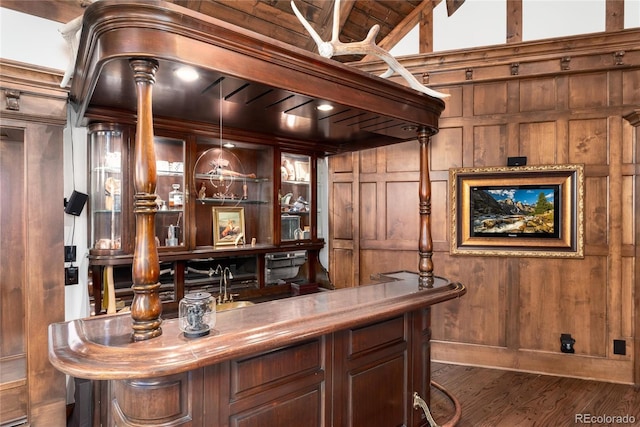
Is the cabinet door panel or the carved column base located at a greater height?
the carved column base

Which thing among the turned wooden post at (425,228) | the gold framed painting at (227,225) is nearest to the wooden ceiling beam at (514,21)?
the turned wooden post at (425,228)

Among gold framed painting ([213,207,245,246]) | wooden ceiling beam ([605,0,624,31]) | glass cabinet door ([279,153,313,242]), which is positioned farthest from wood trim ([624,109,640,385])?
gold framed painting ([213,207,245,246])

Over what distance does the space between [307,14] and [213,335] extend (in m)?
3.17

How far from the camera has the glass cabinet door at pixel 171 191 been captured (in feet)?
9.73

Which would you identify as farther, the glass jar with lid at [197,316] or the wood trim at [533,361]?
the wood trim at [533,361]

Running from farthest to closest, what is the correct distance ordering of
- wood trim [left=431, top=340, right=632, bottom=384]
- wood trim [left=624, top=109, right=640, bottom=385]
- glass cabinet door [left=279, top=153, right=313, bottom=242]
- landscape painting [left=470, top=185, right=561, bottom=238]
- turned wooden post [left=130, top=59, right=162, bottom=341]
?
glass cabinet door [left=279, top=153, right=313, bottom=242] → landscape painting [left=470, top=185, right=561, bottom=238] → wood trim [left=431, top=340, right=632, bottom=384] → wood trim [left=624, top=109, right=640, bottom=385] → turned wooden post [left=130, top=59, right=162, bottom=341]

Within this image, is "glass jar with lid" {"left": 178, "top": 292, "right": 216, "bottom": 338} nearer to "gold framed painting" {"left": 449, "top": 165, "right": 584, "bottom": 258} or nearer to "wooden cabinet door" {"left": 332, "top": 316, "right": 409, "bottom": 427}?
"wooden cabinet door" {"left": 332, "top": 316, "right": 409, "bottom": 427}

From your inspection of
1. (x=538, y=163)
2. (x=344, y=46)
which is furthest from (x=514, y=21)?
(x=344, y=46)

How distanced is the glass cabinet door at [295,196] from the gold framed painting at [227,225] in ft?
1.40

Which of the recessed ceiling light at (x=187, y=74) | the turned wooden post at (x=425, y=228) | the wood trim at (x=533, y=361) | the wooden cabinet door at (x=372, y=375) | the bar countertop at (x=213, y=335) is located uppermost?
the recessed ceiling light at (x=187, y=74)

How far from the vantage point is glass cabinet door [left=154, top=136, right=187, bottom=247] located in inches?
117

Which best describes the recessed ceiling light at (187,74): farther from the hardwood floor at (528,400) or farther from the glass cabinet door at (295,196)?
the hardwood floor at (528,400)

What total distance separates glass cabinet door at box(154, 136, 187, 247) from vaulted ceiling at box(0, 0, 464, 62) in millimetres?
1116

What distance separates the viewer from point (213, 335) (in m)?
1.48
